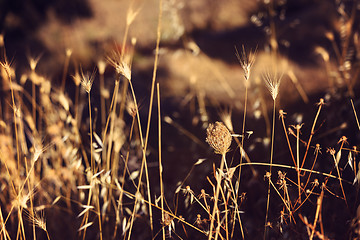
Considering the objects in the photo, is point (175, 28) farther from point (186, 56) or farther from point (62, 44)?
point (62, 44)

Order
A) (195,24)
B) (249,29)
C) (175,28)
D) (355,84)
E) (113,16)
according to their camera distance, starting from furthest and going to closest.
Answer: (113,16) → (195,24) → (175,28) → (249,29) → (355,84)

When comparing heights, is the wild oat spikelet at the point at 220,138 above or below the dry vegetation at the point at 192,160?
above

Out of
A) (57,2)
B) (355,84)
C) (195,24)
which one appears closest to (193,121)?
(355,84)

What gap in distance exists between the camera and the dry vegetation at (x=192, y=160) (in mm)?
1302

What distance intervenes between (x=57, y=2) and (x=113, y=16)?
2.13 ft

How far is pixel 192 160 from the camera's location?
1.95 meters

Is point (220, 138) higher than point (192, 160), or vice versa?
point (220, 138)

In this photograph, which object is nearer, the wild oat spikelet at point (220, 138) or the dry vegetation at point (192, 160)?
the wild oat spikelet at point (220, 138)

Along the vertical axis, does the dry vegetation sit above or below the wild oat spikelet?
below

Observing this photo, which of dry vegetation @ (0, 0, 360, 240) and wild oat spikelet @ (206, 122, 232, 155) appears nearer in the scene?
wild oat spikelet @ (206, 122, 232, 155)

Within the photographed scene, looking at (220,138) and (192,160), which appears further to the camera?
(192,160)

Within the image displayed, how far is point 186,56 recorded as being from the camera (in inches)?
115

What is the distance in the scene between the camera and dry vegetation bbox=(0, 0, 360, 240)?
4.27 ft

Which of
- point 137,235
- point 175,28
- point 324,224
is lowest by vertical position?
point 137,235
